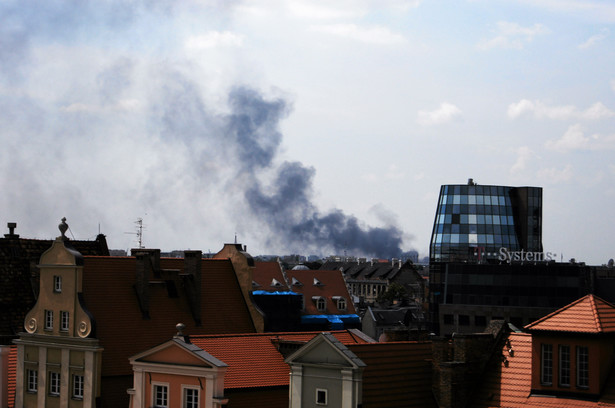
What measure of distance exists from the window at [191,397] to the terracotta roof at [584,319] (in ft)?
48.1

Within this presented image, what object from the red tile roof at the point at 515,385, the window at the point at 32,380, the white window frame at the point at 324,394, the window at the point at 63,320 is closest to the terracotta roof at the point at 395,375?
the white window frame at the point at 324,394

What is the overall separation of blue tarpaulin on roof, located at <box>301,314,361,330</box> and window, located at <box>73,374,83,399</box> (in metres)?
79.0

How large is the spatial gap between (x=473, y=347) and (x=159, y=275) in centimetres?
2742

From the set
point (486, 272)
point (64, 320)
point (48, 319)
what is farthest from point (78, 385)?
point (486, 272)

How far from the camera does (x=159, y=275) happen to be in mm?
62125

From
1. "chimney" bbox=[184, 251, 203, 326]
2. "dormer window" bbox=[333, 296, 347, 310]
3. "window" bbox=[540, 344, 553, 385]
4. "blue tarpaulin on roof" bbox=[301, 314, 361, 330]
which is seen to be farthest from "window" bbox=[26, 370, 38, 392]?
"dormer window" bbox=[333, 296, 347, 310]

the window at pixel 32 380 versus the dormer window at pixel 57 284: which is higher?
the dormer window at pixel 57 284

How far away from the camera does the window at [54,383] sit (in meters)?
54.0

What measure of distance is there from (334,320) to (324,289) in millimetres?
16915

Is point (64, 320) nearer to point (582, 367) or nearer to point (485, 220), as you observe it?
point (582, 367)

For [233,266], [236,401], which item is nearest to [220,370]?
[236,401]

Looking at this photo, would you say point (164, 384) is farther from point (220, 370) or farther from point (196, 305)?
point (196, 305)

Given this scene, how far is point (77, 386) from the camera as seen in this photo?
177 feet

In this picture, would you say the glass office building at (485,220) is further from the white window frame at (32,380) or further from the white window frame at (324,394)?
the white window frame at (324,394)
